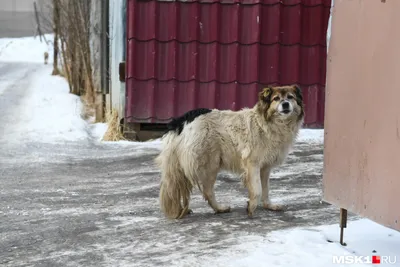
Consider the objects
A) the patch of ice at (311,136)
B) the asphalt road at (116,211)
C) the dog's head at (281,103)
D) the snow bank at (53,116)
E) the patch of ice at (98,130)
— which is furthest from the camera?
the patch of ice at (98,130)

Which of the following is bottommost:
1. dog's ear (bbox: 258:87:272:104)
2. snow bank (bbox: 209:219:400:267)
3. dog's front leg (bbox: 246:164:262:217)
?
snow bank (bbox: 209:219:400:267)

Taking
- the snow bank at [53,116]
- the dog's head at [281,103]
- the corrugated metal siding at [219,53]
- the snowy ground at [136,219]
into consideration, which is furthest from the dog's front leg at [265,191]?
the snow bank at [53,116]

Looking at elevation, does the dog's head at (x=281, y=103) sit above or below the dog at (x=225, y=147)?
above

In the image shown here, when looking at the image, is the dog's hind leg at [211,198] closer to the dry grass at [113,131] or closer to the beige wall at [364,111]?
the beige wall at [364,111]

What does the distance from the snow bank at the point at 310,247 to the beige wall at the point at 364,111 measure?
397 mm

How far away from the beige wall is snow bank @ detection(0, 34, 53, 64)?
101 feet

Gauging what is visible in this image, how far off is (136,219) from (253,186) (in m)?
1.21

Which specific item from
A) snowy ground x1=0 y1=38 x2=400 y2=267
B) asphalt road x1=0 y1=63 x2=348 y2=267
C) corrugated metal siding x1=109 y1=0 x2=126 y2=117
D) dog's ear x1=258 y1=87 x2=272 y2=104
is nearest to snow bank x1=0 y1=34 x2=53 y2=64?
corrugated metal siding x1=109 y1=0 x2=126 y2=117

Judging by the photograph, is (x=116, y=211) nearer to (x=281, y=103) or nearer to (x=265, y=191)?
(x=265, y=191)

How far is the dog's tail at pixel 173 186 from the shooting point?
5801 mm

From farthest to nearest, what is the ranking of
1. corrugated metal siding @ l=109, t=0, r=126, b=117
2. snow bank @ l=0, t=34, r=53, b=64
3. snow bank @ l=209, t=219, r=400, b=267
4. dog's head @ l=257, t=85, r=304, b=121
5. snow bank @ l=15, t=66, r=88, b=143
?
snow bank @ l=0, t=34, r=53, b=64, snow bank @ l=15, t=66, r=88, b=143, corrugated metal siding @ l=109, t=0, r=126, b=117, dog's head @ l=257, t=85, r=304, b=121, snow bank @ l=209, t=219, r=400, b=267

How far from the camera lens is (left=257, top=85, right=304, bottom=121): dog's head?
586cm

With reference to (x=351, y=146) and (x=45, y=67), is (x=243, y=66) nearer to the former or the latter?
(x=351, y=146)

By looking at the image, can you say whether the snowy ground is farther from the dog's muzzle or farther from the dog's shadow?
the dog's muzzle
